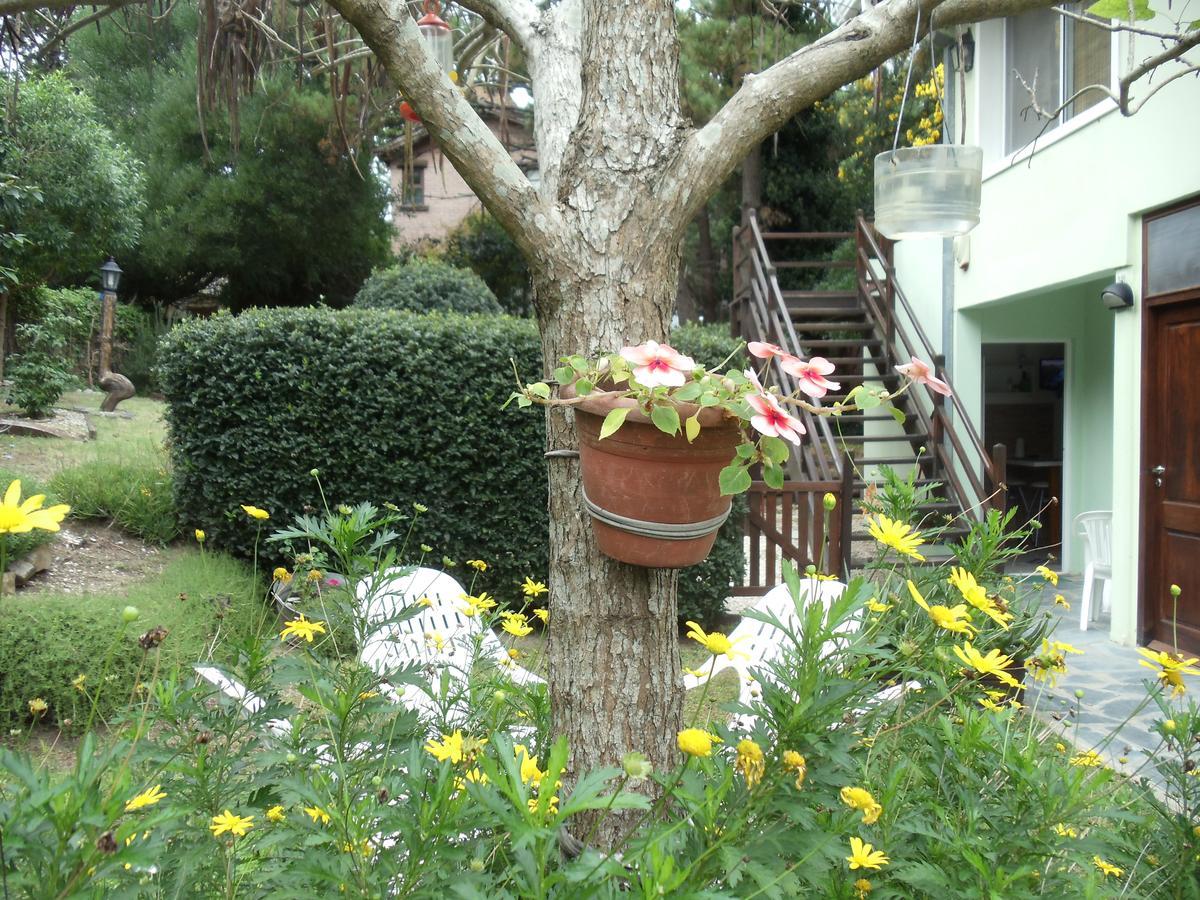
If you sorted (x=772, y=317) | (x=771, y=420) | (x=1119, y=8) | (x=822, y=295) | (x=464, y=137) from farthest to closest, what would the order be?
(x=822, y=295), (x=772, y=317), (x=1119, y=8), (x=464, y=137), (x=771, y=420)

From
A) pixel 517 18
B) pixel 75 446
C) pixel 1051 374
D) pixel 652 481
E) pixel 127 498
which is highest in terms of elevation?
pixel 517 18

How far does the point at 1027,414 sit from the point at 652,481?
29.9ft

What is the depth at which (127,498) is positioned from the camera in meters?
6.24

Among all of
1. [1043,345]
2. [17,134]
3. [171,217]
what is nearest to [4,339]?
[17,134]

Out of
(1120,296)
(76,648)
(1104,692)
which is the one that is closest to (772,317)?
(1120,296)

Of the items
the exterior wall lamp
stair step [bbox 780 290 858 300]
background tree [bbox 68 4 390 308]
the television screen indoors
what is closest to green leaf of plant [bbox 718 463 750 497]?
the exterior wall lamp

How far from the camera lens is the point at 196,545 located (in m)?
6.06

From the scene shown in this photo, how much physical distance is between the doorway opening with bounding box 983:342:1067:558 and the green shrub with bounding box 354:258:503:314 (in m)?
5.20

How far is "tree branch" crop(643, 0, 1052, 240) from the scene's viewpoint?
1768 millimetres

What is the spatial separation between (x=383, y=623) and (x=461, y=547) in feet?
A: 14.0

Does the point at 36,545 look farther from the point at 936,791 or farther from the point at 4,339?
the point at 4,339

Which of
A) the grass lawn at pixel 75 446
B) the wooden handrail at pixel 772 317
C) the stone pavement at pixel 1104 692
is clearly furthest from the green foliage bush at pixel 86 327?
the stone pavement at pixel 1104 692

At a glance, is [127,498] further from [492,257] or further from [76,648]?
[492,257]

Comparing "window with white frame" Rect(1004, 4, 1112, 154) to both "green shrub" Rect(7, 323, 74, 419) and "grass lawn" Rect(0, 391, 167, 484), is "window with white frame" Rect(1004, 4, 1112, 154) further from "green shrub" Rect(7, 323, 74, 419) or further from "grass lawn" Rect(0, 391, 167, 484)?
"green shrub" Rect(7, 323, 74, 419)
